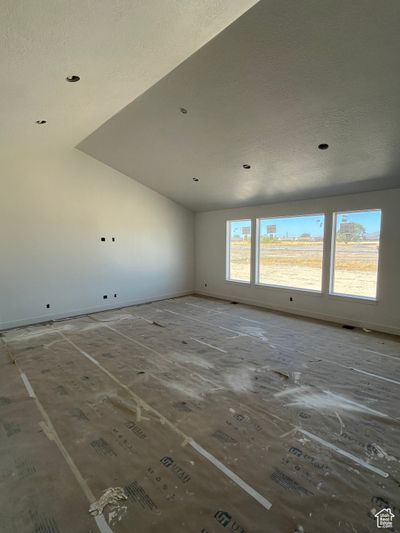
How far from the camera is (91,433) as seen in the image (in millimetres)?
2246

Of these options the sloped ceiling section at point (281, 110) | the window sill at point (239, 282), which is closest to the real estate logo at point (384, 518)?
the sloped ceiling section at point (281, 110)

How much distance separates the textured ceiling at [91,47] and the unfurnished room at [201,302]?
0.06ft

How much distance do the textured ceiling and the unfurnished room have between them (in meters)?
0.02

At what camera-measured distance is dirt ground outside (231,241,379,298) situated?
4.77m

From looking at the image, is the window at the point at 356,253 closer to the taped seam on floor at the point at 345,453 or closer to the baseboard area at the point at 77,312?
the taped seam on floor at the point at 345,453

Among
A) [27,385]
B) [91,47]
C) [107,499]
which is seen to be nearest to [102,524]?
[107,499]

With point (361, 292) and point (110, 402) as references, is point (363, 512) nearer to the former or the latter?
point (110, 402)

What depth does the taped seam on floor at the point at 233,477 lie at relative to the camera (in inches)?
65.4

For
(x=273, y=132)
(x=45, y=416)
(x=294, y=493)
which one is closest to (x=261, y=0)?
(x=273, y=132)

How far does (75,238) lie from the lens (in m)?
5.50

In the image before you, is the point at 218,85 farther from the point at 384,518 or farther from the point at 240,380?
the point at 384,518

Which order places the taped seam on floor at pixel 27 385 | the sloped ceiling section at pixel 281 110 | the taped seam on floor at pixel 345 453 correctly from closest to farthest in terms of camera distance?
the taped seam on floor at pixel 345 453
the sloped ceiling section at pixel 281 110
the taped seam on floor at pixel 27 385

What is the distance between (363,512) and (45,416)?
2.46m

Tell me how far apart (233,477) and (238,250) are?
5.43 meters
